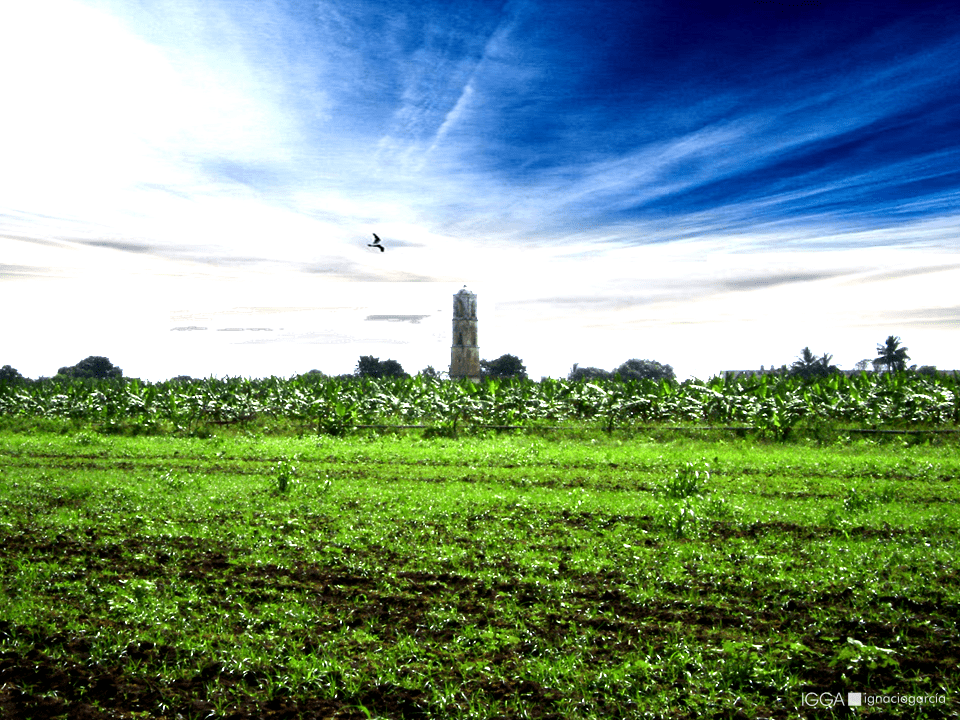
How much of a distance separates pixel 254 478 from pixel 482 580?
26.6ft

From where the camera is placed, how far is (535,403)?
76.1ft

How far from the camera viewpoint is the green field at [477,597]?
17.9 ft

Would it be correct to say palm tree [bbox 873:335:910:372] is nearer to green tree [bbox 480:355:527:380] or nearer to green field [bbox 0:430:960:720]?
green tree [bbox 480:355:527:380]

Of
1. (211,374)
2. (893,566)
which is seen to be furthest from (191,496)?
(211,374)

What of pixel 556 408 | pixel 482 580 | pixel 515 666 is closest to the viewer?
pixel 515 666

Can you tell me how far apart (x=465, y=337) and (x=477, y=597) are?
31.5m

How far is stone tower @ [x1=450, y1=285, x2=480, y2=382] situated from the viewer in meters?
38.3

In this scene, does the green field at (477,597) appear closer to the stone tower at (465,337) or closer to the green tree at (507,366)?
the stone tower at (465,337)

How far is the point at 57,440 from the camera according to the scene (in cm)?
2167

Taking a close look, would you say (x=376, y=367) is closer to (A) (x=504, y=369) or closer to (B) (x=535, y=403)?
(A) (x=504, y=369)

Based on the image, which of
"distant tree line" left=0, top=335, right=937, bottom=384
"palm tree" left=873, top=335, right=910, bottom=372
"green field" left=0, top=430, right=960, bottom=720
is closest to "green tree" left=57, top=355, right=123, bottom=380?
"distant tree line" left=0, top=335, right=937, bottom=384

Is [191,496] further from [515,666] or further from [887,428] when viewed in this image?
[887,428]

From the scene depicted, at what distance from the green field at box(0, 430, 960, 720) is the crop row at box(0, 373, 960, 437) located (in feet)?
24.4

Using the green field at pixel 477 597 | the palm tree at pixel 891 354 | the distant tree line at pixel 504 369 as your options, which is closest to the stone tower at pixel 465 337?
the distant tree line at pixel 504 369
